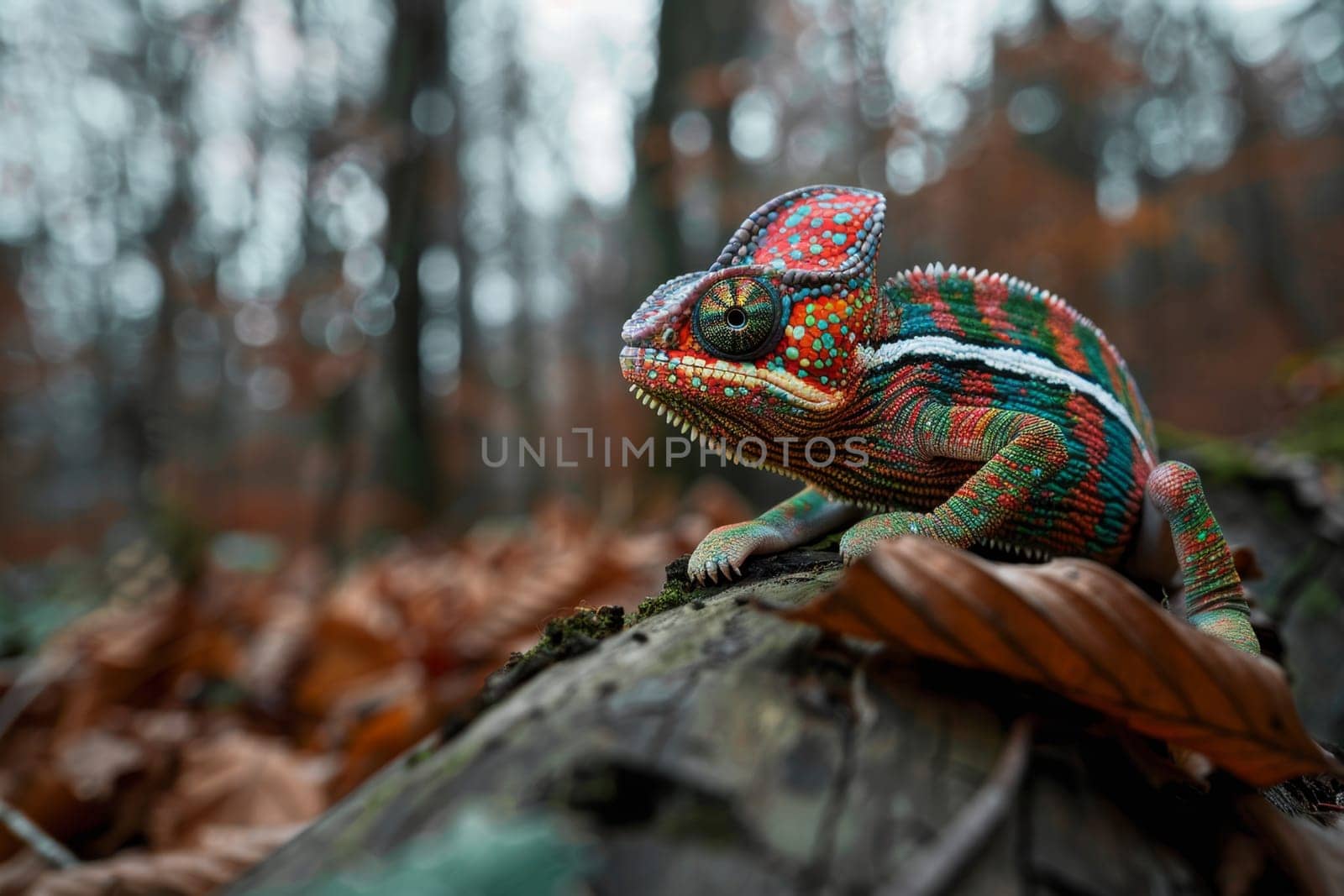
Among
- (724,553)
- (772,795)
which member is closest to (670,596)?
(724,553)

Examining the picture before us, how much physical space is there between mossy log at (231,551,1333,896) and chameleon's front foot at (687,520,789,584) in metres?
0.38

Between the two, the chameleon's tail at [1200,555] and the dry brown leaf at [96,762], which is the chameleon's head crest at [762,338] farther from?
the dry brown leaf at [96,762]

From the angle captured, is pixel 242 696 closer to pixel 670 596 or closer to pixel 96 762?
pixel 96 762

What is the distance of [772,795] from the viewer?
707 mm

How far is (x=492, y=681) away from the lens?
978mm

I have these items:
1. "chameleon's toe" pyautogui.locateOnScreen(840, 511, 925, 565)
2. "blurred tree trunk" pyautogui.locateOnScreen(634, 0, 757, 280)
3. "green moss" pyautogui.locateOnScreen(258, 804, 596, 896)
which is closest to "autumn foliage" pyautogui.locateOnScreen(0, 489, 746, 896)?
"chameleon's toe" pyautogui.locateOnScreen(840, 511, 925, 565)

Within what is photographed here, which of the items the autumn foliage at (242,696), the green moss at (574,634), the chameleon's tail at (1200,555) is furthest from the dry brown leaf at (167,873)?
the chameleon's tail at (1200,555)

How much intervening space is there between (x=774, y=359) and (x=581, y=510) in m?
5.32

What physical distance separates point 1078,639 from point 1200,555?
830 mm

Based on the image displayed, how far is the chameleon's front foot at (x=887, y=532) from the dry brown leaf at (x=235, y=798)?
151cm

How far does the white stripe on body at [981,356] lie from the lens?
1.43 m

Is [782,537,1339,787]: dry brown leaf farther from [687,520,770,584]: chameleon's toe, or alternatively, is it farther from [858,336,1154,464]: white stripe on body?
[858,336,1154,464]: white stripe on body

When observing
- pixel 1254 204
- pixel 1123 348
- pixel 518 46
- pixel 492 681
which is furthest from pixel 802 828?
pixel 1254 204

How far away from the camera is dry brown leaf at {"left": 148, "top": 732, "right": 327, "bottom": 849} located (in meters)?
1.98
